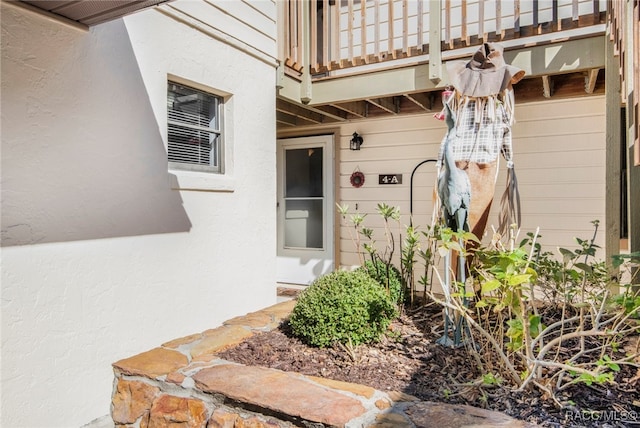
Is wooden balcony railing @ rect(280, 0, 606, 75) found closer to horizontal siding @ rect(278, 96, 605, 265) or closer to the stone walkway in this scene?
horizontal siding @ rect(278, 96, 605, 265)

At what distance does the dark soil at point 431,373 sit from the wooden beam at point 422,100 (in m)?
2.33

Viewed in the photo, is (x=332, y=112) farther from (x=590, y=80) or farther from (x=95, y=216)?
(x=95, y=216)

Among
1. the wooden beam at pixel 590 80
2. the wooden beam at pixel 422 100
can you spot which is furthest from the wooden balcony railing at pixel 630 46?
the wooden beam at pixel 422 100

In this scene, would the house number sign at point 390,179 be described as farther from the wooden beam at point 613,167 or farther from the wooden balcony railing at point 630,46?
the wooden balcony railing at point 630,46

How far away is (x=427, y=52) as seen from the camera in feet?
13.1

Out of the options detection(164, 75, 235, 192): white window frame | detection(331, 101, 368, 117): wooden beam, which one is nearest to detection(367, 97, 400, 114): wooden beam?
detection(331, 101, 368, 117): wooden beam

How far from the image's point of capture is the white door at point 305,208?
5.64 m

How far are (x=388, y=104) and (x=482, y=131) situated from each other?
205cm

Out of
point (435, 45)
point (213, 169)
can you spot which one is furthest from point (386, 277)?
point (435, 45)

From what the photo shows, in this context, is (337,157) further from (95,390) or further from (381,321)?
(95,390)

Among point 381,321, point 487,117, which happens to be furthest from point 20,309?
point 487,117

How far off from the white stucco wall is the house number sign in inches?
90.9

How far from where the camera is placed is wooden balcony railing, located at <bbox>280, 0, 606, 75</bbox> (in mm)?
3498

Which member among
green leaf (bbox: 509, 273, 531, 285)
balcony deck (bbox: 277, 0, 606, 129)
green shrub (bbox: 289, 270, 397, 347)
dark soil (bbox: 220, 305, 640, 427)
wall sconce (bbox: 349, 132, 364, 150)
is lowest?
dark soil (bbox: 220, 305, 640, 427)
